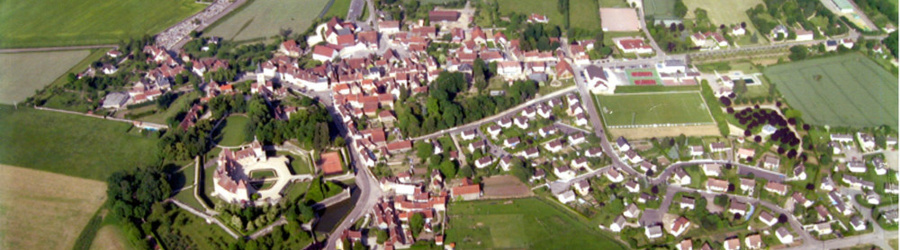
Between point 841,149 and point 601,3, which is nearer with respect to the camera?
point 841,149

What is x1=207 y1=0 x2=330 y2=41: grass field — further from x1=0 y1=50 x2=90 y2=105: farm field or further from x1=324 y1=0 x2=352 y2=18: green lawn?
x1=0 y1=50 x2=90 y2=105: farm field

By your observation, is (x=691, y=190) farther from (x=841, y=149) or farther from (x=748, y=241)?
(x=841, y=149)

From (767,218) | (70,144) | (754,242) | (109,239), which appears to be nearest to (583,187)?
(754,242)

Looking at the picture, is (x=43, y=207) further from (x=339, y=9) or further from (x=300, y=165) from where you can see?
(x=339, y=9)

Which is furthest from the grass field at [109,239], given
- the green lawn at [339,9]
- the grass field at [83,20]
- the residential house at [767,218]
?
the residential house at [767,218]

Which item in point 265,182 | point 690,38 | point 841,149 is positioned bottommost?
point 265,182

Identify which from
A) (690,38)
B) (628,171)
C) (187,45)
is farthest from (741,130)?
(187,45)

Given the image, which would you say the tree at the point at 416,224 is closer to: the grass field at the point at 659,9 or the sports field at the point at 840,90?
the sports field at the point at 840,90
